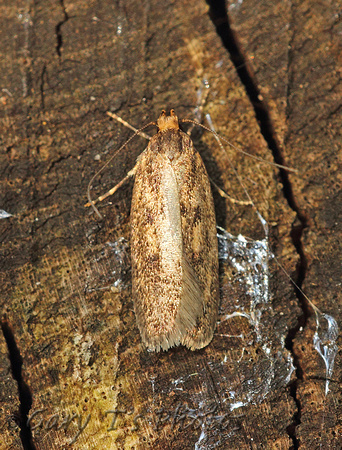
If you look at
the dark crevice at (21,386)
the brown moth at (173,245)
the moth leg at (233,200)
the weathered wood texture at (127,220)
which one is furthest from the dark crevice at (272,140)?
the dark crevice at (21,386)

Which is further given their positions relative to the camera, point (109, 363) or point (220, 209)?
point (220, 209)

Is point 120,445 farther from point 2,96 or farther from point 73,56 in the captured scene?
point 73,56

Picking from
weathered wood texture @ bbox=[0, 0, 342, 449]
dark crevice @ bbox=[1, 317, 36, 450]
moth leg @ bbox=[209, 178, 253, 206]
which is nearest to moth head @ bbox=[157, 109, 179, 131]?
weathered wood texture @ bbox=[0, 0, 342, 449]

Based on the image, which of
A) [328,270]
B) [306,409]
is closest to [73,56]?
[328,270]

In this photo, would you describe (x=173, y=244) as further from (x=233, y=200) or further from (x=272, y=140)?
(x=272, y=140)

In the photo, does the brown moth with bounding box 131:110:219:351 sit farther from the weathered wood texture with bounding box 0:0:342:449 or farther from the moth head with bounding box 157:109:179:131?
the weathered wood texture with bounding box 0:0:342:449

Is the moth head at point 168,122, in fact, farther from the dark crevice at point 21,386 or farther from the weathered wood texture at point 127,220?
the dark crevice at point 21,386
